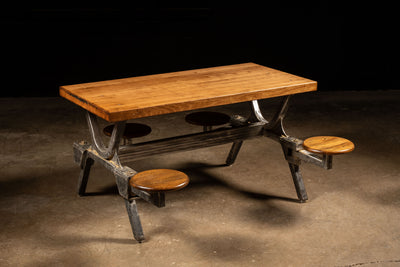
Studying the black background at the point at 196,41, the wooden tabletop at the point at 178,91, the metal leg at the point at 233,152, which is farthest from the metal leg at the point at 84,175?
the black background at the point at 196,41

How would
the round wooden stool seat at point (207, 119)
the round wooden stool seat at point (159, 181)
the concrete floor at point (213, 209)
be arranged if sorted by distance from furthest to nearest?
the round wooden stool seat at point (207, 119)
the concrete floor at point (213, 209)
the round wooden stool seat at point (159, 181)

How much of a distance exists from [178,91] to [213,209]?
2.85 ft

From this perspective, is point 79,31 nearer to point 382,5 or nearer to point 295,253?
point 382,5

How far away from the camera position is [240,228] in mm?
4121

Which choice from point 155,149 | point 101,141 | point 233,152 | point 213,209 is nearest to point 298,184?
point 213,209

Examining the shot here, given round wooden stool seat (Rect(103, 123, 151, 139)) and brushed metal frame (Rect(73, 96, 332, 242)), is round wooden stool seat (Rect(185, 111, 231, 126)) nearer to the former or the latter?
brushed metal frame (Rect(73, 96, 332, 242))

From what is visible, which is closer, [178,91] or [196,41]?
[178,91]

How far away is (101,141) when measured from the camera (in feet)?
13.9

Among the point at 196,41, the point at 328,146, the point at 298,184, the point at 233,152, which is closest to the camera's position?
the point at 328,146

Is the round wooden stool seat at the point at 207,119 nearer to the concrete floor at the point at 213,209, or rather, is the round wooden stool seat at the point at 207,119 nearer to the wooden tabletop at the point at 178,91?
the wooden tabletop at the point at 178,91

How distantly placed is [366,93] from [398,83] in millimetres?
514

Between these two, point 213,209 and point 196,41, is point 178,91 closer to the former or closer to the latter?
point 213,209

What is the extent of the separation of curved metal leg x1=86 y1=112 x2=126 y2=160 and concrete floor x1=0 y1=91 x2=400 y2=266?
0.45 metres

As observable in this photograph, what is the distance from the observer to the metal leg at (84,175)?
4.50 meters
